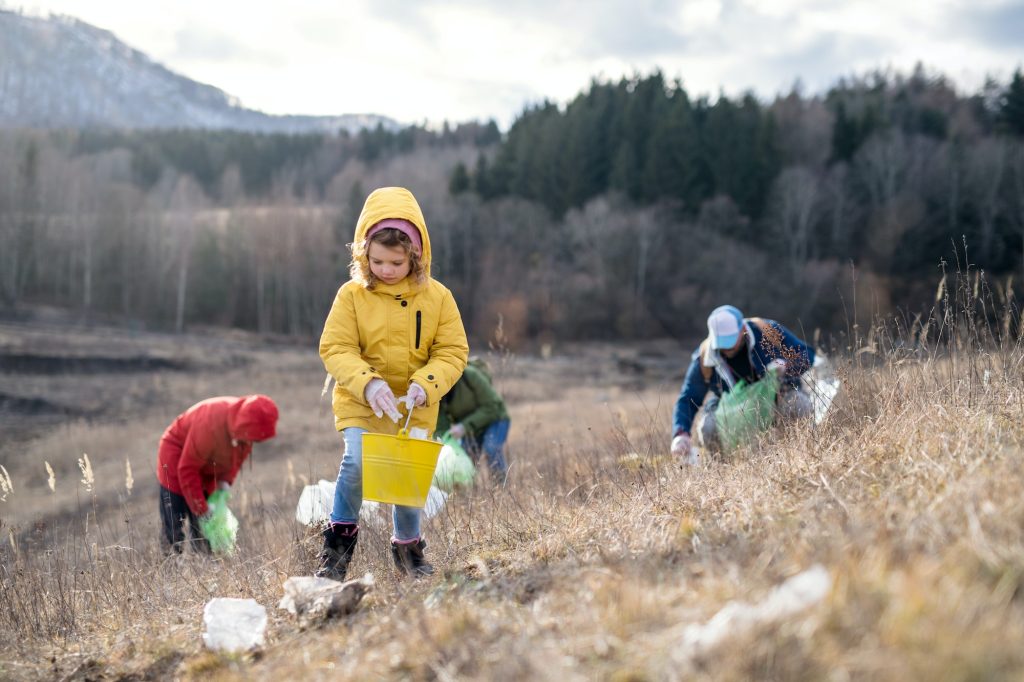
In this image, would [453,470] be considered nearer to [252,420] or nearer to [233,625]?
[252,420]

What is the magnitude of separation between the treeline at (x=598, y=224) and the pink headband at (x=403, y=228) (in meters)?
31.2

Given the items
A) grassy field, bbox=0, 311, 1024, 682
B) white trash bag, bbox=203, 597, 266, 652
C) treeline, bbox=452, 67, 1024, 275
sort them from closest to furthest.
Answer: grassy field, bbox=0, 311, 1024, 682 < white trash bag, bbox=203, 597, 266, 652 < treeline, bbox=452, 67, 1024, 275

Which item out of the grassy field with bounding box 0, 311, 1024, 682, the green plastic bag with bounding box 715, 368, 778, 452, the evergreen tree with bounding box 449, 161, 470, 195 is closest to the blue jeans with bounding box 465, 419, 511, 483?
the grassy field with bounding box 0, 311, 1024, 682

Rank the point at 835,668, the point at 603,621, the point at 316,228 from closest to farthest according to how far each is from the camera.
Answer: the point at 835,668
the point at 603,621
the point at 316,228

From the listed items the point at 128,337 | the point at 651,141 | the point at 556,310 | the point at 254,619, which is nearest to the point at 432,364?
the point at 254,619

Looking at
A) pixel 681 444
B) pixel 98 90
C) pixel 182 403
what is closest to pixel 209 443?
pixel 681 444

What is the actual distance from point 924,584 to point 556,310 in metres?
35.6

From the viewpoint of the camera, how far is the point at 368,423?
3.07 metres

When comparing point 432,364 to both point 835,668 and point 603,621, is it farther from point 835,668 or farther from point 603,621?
point 835,668

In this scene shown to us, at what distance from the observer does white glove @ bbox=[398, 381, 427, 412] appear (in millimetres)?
2945

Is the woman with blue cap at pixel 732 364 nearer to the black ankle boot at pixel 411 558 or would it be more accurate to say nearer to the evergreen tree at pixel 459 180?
the black ankle boot at pixel 411 558

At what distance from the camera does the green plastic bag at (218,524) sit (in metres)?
4.55

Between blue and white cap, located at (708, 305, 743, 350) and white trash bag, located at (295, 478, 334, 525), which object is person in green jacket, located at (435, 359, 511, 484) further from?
blue and white cap, located at (708, 305, 743, 350)

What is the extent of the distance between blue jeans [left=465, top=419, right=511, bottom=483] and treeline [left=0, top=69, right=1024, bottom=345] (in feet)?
92.7
